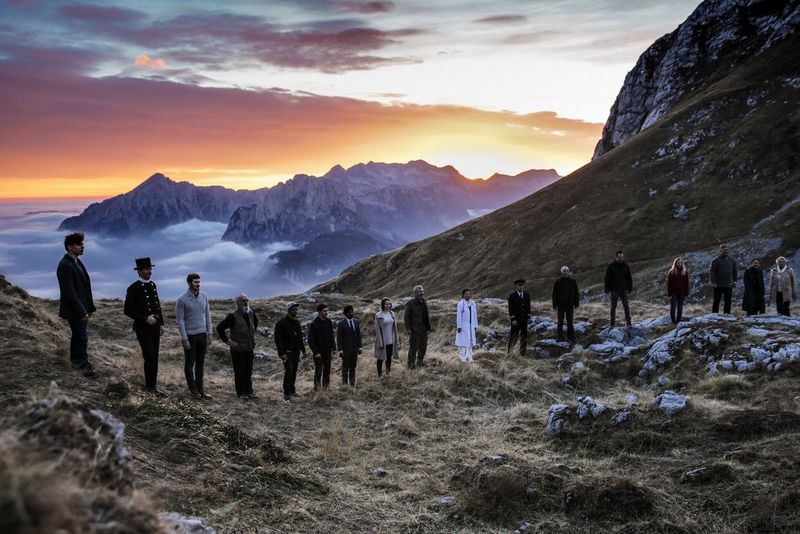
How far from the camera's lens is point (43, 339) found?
13.2 m

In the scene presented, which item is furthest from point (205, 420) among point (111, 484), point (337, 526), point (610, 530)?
point (610, 530)

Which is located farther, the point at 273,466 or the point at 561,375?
the point at 561,375

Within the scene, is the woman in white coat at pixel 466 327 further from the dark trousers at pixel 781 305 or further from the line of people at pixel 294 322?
the dark trousers at pixel 781 305

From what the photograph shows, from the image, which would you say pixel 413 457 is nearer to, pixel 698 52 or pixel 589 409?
pixel 589 409

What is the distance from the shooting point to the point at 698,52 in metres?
120

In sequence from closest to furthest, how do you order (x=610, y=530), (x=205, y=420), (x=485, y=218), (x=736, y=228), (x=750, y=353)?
(x=610, y=530) → (x=205, y=420) → (x=750, y=353) → (x=736, y=228) → (x=485, y=218)

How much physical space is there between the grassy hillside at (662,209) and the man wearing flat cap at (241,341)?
5091cm

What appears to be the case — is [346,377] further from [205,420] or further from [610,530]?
[610,530]

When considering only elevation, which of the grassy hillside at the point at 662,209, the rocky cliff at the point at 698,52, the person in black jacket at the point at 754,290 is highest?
the rocky cliff at the point at 698,52

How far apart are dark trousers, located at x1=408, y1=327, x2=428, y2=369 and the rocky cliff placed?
344ft

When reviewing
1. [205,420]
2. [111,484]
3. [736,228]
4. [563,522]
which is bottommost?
[563,522]

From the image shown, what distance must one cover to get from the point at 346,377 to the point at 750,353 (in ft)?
36.0

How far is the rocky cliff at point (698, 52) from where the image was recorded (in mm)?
106062

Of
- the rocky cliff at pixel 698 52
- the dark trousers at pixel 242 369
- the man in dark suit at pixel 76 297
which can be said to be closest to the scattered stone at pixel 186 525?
the man in dark suit at pixel 76 297
